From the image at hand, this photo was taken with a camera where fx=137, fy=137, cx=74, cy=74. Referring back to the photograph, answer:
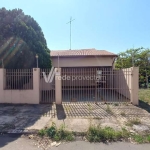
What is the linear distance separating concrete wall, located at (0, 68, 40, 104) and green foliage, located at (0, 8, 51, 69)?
46.8 inches

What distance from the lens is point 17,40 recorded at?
9.09 meters

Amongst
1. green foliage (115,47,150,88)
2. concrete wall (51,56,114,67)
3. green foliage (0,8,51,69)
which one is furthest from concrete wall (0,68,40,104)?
green foliage (115,47,150,88)

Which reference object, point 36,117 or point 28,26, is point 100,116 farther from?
point 28,26

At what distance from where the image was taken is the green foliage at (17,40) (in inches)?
348

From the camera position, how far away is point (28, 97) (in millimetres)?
8211

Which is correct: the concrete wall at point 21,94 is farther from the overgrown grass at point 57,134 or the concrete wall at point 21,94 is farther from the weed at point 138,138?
the weed at point 138,138

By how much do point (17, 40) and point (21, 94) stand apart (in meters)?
3.61

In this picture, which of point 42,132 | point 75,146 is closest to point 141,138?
point 75,146

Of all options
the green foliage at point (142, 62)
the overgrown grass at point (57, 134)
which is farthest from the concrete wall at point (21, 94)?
the green foliage at point (142, 62)

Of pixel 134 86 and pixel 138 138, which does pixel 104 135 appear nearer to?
pixel 138 138

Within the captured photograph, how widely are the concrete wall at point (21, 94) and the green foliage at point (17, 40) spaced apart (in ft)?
3.90

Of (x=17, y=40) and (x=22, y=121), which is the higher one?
(x=17, y=40)

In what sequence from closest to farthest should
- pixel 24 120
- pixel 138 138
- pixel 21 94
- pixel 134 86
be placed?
pixel 138 138 → pixel 24 120 → pixel 134 86 → pixel 21 94

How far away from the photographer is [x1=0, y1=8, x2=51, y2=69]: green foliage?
29.0ft
